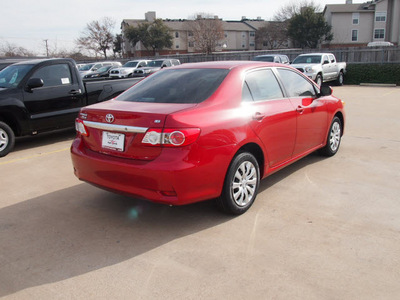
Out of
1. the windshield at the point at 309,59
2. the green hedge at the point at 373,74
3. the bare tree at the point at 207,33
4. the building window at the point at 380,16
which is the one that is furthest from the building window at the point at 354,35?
the windshield at the point at 309,59

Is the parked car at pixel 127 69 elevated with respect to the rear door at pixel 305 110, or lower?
elevated

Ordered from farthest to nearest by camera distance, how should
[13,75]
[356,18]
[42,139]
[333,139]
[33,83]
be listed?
1. [356,18]
2. [42,139]
3. [13,75]
4. [33,83]
5. [333,139]

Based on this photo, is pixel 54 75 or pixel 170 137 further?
pixel 54 75

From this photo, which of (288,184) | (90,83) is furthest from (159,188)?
(90,83)

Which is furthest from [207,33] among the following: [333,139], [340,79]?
[333,139]

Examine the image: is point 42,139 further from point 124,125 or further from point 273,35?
point 273,35

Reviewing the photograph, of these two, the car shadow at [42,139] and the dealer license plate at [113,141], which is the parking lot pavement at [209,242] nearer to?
the dealer license plate at [113,141]

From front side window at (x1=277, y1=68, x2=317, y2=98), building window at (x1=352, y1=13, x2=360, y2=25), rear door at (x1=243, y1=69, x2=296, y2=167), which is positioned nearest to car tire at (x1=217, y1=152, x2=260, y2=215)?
rear door at (x1=243, y1=69, x2=296, y2=167)

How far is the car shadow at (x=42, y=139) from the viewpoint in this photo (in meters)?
7.81

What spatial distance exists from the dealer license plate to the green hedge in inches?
820

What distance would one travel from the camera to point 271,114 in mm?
4297

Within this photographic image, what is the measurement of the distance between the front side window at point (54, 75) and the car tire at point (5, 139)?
4.15ft

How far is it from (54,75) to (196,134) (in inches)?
221

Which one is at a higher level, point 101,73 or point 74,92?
point 101,73
